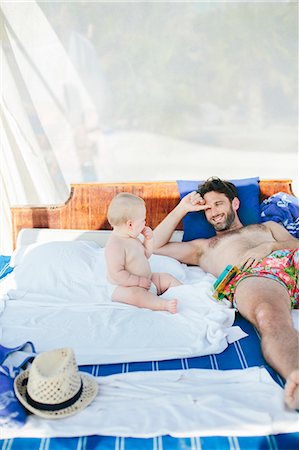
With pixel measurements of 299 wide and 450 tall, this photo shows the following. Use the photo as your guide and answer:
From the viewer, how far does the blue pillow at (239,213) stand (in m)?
3.03

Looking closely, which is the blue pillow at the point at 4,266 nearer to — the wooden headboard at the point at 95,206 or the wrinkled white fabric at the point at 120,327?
the wooden headboard at the point at 95,206

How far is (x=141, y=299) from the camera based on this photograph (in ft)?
7.82

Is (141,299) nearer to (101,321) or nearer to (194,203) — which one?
(101,321)

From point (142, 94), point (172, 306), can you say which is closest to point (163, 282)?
point (172, 306)

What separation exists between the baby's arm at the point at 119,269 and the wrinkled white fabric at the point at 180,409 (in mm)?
637

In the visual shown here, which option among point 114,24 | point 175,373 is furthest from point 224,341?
point 114,24

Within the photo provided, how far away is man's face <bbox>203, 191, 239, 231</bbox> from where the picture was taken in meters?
2.94

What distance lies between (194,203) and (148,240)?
51 centimetres

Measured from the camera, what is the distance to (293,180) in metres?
3.62

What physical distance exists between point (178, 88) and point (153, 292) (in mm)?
1453

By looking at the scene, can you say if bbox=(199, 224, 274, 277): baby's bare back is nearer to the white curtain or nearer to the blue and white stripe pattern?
the blue and white stripe pattern

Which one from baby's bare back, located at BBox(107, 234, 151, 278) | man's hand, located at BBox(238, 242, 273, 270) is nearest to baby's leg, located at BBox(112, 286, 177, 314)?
baby's bare back, located at BBox(107, 234, 151, 278)

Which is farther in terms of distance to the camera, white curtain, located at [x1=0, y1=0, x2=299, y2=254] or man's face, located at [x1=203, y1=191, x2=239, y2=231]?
white curtain, located at [x1=0, y1=0, x2=299, y2=254]

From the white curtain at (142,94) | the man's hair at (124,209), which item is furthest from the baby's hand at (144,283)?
the white curtain at (142,94)
